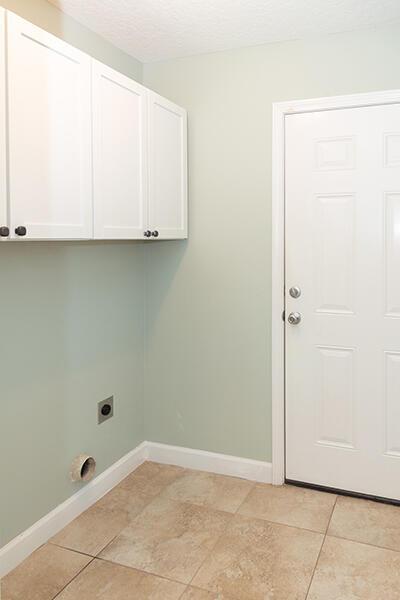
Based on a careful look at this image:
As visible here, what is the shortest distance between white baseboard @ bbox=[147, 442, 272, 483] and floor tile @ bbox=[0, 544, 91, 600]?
0.96 meters

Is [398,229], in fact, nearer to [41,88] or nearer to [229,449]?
[229,449]

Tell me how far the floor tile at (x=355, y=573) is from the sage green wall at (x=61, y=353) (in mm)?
1201

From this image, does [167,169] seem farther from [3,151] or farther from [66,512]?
[66,512]

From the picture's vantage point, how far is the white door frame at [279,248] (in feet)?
8.51

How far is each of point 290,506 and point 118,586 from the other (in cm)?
98

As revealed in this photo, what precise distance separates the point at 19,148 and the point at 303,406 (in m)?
1.90

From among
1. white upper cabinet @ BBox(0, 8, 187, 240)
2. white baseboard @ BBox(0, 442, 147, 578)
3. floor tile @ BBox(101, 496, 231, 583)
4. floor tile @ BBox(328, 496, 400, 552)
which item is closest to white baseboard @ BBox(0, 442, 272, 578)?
white baseboard @ BBox(0, 442, 147, 578)

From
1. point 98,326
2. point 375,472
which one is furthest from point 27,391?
point 375,472

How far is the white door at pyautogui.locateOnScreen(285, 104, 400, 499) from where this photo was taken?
2551mm

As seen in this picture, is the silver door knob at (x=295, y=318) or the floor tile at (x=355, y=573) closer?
the floor tile at (x=355, y=573)

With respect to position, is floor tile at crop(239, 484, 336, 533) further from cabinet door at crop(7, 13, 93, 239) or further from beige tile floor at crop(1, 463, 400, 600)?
cabinet door at crop(7, 13, 93, 239)

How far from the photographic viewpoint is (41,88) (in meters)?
1.85

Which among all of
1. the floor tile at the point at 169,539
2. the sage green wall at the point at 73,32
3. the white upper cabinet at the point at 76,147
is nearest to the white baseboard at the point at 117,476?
the floor tile at the point at 169,539

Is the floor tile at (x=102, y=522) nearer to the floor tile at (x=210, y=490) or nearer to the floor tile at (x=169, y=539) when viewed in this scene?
the floor tile at (x=169, y=539)
